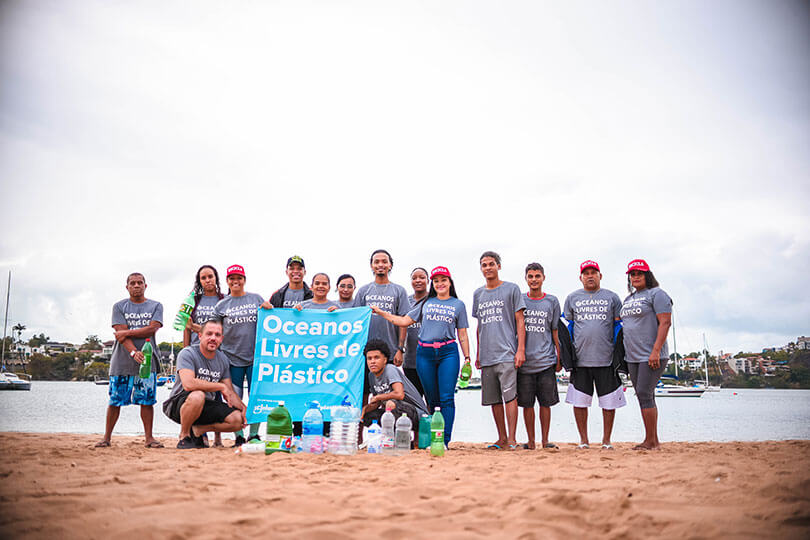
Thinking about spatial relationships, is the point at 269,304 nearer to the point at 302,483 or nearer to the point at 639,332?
the point at 302,483

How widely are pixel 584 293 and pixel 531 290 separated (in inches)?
27.6

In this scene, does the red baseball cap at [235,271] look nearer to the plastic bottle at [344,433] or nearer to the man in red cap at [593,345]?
the plastic bottle at [344,433]

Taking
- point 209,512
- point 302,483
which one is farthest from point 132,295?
point 209,512

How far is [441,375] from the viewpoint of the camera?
6.70 meters

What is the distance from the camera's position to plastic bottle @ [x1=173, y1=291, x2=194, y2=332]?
22.3ft

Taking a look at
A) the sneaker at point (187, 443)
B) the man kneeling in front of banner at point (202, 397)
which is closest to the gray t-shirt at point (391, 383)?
the man kneeling in front of banner at point (202, 397)

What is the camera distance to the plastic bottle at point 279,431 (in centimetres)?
570

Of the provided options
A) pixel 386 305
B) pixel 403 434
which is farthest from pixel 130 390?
pixel 403 434

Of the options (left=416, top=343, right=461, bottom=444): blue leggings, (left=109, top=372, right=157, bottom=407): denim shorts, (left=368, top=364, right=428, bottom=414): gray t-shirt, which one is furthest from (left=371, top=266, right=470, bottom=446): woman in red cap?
(left=109, top=372, right=157, bottom=407): denim shorts

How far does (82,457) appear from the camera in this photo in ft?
16.6

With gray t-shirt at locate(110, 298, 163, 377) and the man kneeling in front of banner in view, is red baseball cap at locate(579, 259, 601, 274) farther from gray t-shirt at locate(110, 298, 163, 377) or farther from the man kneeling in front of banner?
gray t-shirt at locate(110, 298, 163, 377)

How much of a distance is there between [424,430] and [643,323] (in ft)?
9.83

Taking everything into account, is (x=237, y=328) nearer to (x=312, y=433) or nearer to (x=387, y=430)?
(x=312, y=433)

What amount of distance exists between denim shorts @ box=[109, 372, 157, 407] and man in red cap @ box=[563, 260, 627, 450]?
211 inches
